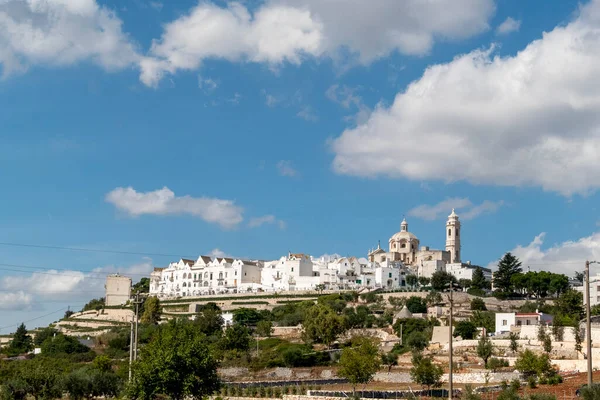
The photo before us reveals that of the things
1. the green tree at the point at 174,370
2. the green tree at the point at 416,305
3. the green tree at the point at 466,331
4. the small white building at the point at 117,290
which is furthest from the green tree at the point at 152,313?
the green tree at the point at 174,370

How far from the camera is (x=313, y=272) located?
113312 mm

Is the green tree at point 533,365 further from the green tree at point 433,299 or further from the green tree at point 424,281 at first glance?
the green tree at point 424,281

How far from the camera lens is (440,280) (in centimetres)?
10406

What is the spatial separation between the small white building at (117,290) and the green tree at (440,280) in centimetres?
4592

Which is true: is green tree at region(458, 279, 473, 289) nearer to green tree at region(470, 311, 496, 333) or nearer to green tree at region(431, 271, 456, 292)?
green tree at region(431, 271, 456, 292)

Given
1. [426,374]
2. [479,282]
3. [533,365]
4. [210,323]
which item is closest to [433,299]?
[479,282]

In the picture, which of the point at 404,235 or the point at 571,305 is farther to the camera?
the point at 404,235

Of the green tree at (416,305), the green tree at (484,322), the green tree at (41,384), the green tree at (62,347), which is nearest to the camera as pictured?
the green tree at (41,384)

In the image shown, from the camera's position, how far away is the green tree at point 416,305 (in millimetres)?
85062

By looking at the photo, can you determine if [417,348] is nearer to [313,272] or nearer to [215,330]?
[215,330]

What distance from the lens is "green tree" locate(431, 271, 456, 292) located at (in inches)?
4048

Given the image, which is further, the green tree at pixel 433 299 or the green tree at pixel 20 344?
the green tree at pixel 433 299

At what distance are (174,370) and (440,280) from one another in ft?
235

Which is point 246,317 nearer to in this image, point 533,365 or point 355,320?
point 355,320
